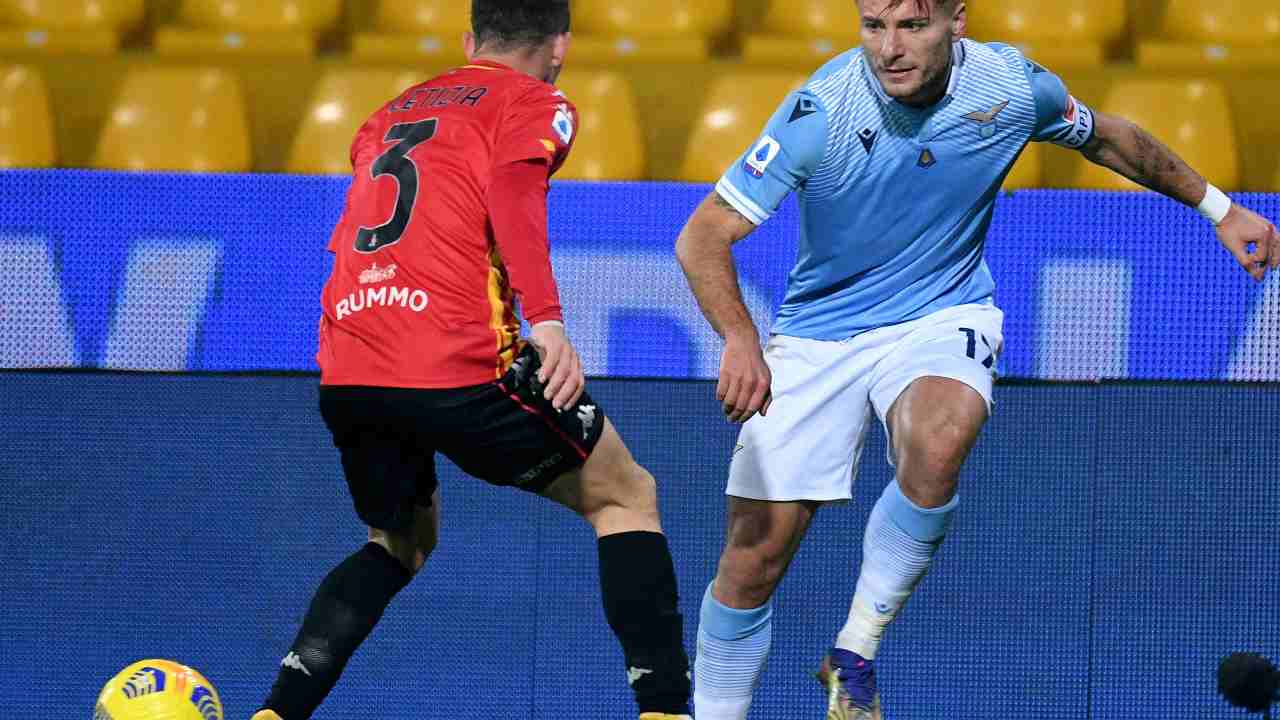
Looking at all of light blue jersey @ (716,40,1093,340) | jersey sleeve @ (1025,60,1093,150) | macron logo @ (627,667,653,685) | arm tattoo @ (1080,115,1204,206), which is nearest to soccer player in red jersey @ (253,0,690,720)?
macron logo @ (627,667,653,685)

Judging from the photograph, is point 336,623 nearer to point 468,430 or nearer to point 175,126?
point 468,430

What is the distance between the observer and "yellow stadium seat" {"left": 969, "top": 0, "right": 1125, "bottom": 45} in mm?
5934

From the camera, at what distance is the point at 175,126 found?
200 inches

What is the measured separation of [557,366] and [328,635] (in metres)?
0.79

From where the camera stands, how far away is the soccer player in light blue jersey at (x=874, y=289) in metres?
3.17

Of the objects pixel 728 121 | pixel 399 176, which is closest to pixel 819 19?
pixel 728 121

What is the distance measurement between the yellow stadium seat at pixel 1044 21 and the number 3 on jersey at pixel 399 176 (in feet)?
11.0

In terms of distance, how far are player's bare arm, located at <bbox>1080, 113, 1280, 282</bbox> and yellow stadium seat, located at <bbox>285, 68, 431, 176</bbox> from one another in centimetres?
241

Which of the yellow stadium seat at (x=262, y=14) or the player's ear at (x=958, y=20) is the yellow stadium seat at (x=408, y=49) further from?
the player's ear at (x=958, y=20)

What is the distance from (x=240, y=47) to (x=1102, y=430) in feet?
11.0

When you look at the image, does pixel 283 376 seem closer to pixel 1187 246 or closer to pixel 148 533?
pixel 148 533

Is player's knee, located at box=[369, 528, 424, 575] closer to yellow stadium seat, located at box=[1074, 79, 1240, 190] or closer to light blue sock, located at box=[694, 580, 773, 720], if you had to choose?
light blue sock, located at box=[694, 580, 773, 720]

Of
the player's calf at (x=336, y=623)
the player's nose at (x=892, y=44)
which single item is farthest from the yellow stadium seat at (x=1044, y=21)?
the player's calf at (x=336, y=623)

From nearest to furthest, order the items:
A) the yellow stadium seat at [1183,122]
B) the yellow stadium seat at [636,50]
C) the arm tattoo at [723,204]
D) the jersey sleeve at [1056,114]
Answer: the arm tattoo at [723,204] → the jersey sleeve at [1056,114] → the yellow stadium seat at [1183,122] → the yellow stadium seat at [636,50]
